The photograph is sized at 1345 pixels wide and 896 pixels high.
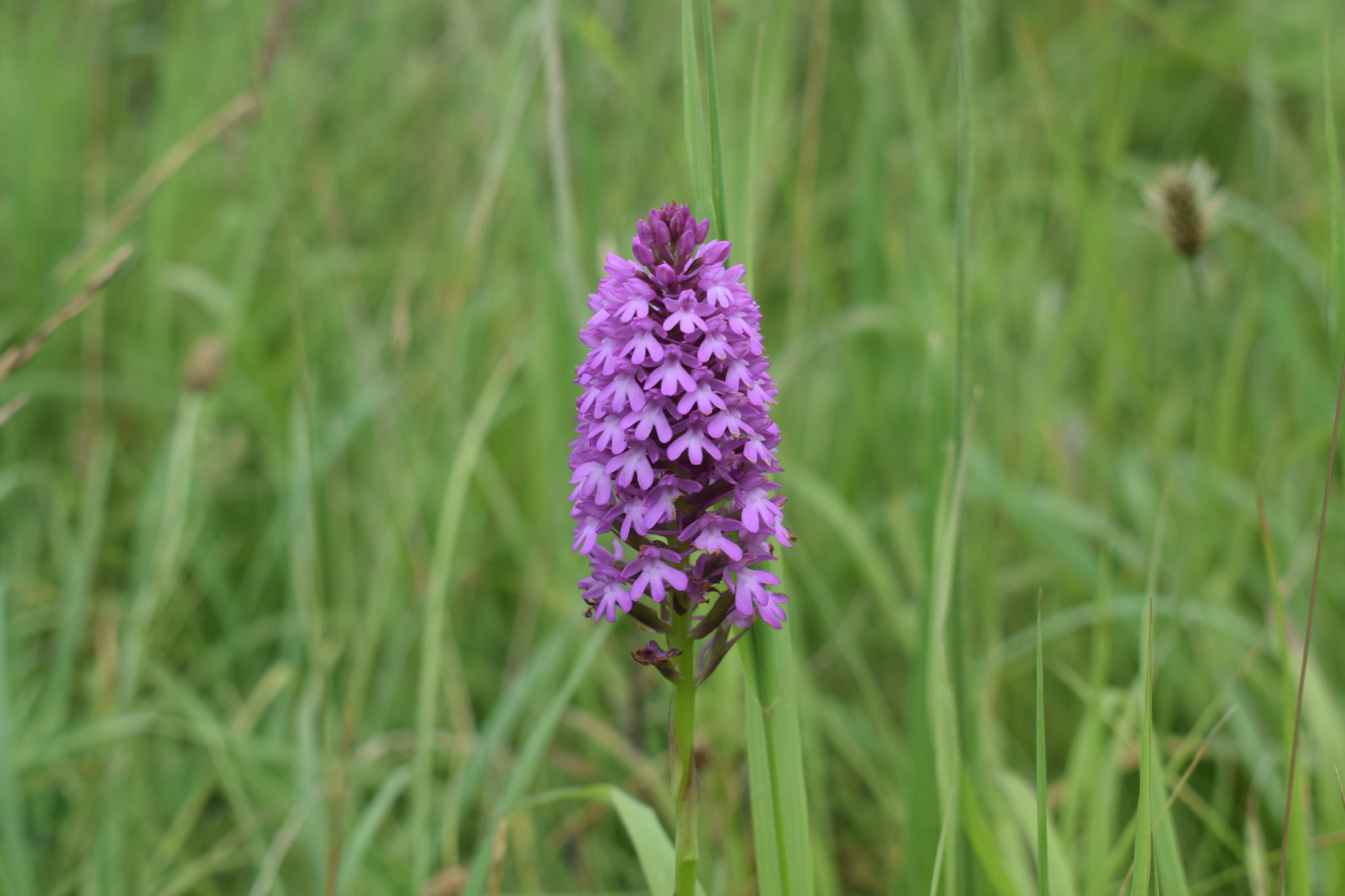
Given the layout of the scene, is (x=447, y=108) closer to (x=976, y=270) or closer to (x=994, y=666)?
(x=976, y=270)

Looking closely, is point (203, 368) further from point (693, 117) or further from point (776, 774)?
point (776, 774)

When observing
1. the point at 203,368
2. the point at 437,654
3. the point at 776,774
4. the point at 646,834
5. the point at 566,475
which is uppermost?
the point at 203,368

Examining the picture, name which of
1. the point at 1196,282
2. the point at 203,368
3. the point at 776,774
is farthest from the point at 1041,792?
the point at 203,368

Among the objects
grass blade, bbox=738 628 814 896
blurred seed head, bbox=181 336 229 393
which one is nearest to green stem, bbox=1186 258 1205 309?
grass blade, bbox=738 628 814 896

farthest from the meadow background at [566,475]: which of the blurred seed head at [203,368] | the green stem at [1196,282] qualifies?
the green stem at [1196,282]

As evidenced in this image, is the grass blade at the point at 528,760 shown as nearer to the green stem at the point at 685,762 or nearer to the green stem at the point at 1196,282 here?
the green stem at the point at 685,762

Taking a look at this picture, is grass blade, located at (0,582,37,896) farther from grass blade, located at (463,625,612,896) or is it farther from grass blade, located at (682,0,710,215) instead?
grass blade, located at (682,0,710,215)
